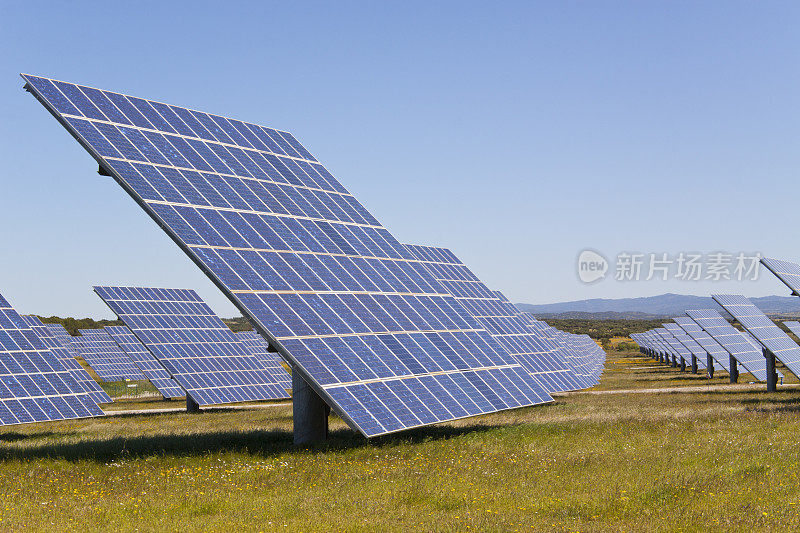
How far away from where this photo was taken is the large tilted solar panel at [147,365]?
48594 millimetres

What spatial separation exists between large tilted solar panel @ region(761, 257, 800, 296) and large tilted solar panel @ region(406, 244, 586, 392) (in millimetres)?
9350

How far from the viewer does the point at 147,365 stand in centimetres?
5259

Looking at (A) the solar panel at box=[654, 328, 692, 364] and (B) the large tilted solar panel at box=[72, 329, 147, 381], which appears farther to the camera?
(A) the solar panel at box=[654, 328, 692, 364]

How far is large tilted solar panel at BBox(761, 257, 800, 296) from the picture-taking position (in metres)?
28.1

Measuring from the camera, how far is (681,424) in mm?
22016

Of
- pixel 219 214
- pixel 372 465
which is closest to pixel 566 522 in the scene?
pixel 372 465

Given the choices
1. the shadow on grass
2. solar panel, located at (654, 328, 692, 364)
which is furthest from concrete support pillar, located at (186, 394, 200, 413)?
solar panel, located at (654, 328, 692, 364)

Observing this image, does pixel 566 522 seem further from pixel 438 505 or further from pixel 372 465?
pixel 372 465

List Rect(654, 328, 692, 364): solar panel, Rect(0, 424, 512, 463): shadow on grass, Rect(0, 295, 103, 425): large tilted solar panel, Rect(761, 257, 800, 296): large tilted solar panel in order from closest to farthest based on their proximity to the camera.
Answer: Rect(0, 424, 512, 463): shadow on grass < Rect(0, 295, 103, 425): large tilted solar panel < Rect(761, 257, 800, 296): large tilted solar panel < Rect(654, 328, 692, 364): solar panel

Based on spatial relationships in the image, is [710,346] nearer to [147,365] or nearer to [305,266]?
[147,365]

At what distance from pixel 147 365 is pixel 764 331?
119 feet

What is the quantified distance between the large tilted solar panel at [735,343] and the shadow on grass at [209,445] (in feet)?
104

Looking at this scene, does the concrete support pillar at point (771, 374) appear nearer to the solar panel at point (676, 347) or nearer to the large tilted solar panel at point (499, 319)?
the large tilted solar panel at point (499, 319)

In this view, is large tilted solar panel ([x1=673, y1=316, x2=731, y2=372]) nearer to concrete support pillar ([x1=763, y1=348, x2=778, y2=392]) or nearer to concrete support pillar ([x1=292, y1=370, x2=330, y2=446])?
concrete support pillar ([x1=763, y1=348, x2=778, y2=392])
